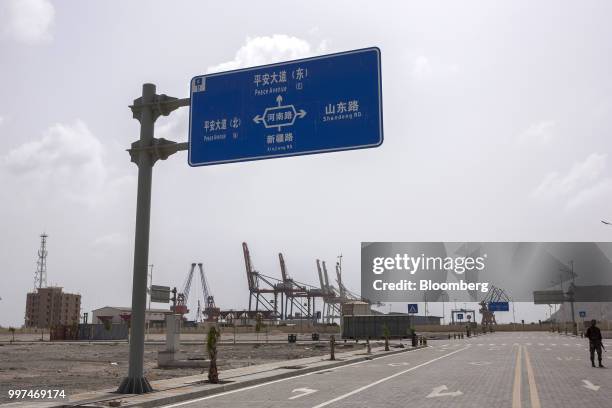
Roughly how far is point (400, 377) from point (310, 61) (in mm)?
10555

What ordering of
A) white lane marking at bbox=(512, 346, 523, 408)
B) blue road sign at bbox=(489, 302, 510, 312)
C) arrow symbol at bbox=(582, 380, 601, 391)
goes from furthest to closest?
blue road sign at bbox=(489, 302, 510, 312) → arrow symbol at bbox=(582, 380, 601, 391) → white lane marking at bbox=(512, 346, 523, 408)

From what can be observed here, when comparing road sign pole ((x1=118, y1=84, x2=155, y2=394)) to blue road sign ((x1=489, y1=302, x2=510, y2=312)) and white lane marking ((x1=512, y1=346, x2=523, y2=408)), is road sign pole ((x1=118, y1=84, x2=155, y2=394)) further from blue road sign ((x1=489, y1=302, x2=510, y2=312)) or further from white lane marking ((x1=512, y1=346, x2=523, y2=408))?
blue road sign ((x1=489, y1=302, x2=510, y2=312))

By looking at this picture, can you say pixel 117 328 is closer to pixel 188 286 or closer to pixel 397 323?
pixel 397 323

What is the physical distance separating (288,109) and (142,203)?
4.31 m

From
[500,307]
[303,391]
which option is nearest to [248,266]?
[500,307]

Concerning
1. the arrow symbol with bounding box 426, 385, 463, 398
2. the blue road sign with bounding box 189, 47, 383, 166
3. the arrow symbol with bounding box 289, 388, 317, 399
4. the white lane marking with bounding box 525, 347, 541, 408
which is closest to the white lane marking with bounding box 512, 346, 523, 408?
the white lane marking with bounding box 525, 347, 541, 408

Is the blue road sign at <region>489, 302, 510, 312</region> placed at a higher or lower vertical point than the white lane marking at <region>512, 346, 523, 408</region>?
higher

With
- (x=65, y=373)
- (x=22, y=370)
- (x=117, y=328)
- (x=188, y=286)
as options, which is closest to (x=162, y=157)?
(x=65, y=373)

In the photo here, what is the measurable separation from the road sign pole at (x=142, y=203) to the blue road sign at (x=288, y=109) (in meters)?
0.79

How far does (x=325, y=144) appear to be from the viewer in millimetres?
14539

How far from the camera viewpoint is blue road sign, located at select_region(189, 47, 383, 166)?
47.4 ft

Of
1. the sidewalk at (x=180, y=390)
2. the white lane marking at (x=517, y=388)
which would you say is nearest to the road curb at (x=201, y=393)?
the sidewalk at (x=180, y=390)

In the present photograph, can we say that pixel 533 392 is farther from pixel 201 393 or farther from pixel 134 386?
pixel 134 386

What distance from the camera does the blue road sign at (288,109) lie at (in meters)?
14.4
